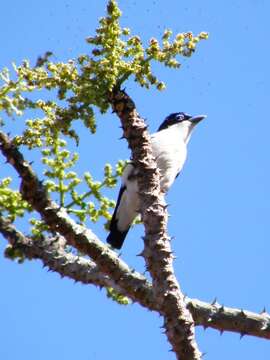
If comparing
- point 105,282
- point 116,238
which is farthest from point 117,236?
point 105,282

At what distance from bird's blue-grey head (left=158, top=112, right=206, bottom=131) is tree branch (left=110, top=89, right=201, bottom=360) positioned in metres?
3.49

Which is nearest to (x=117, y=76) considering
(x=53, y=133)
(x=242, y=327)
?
(x=53, y=133)

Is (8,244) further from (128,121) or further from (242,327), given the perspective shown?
(242,327)

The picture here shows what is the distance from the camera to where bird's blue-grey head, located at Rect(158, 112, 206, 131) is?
9.70 meters

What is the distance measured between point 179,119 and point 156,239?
447 centimetres

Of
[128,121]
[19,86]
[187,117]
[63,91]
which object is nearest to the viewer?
[19,86]

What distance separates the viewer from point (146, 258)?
5.57 m

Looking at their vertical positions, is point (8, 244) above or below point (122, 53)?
below

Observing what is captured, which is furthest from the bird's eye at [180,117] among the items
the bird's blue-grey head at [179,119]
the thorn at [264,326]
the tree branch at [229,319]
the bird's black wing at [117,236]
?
the thorn at [264,326]

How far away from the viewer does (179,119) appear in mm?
9859

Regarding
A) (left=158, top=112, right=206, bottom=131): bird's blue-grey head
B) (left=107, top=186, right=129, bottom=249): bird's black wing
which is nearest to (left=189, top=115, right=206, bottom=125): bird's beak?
(left=158, top=112, right=206, bottom=131): bird's blue-grey head

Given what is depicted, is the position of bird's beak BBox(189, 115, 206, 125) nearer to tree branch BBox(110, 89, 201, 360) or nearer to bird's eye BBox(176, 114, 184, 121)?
bird's eye BBox(176, 114, 184, 121)

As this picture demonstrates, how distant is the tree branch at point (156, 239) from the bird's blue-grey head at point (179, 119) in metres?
3.49

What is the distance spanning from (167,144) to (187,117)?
1174mm
